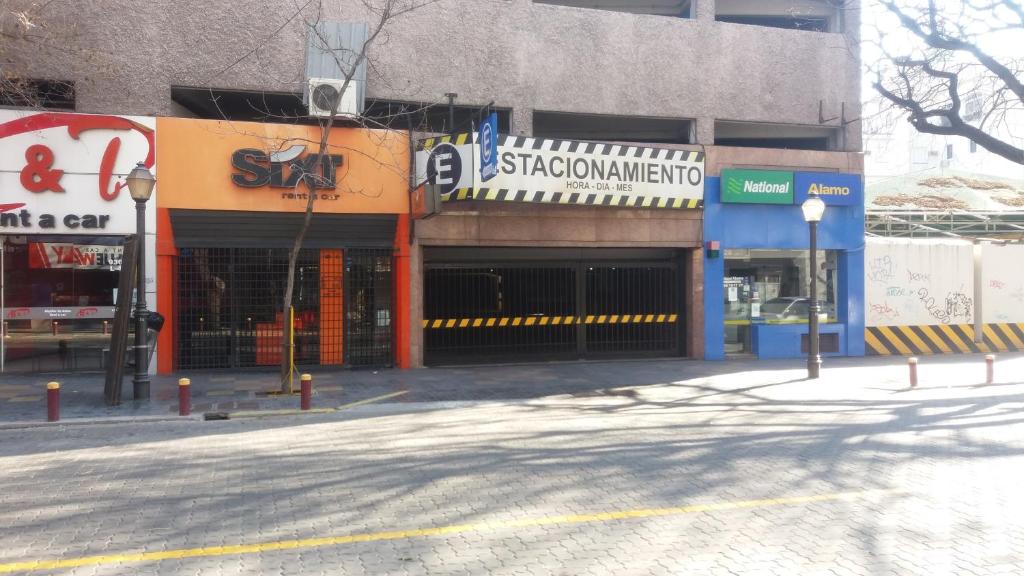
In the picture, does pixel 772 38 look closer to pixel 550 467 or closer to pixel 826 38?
pixel 826 38

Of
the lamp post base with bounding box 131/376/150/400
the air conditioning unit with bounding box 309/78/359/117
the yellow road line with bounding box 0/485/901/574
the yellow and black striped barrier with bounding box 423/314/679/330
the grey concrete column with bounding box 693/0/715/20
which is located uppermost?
the grey concrete column with bounding box 693/0/715/20

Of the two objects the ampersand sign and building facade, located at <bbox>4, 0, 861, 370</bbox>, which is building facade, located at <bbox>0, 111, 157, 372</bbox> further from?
building facade, located at <bbox>4, 0, 861, 370</bbox>

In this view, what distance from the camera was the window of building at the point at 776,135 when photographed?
67.1 ft

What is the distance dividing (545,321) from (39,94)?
1162cm

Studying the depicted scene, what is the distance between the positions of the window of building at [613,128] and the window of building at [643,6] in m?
2.98

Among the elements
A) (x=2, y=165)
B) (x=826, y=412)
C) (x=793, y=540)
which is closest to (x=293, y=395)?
(x=2, y=165)

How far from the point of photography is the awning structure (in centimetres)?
2402

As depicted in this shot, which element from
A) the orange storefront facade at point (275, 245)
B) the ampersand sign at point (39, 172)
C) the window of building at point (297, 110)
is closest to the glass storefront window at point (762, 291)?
the window of building at point (297, 110)

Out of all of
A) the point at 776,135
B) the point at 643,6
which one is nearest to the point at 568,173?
the point at 643,6

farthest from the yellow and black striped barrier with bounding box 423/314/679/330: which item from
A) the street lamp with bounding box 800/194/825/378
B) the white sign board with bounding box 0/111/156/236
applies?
the white sign board with bounding box 0/111/156/236

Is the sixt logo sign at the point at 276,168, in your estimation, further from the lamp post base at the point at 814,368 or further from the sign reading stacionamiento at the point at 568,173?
the lamp post base at the point at 814,368

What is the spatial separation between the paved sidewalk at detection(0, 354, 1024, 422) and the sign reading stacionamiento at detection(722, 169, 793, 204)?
3811mm

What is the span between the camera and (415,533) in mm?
5863

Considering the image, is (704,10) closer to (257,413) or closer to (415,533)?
(257,413)
